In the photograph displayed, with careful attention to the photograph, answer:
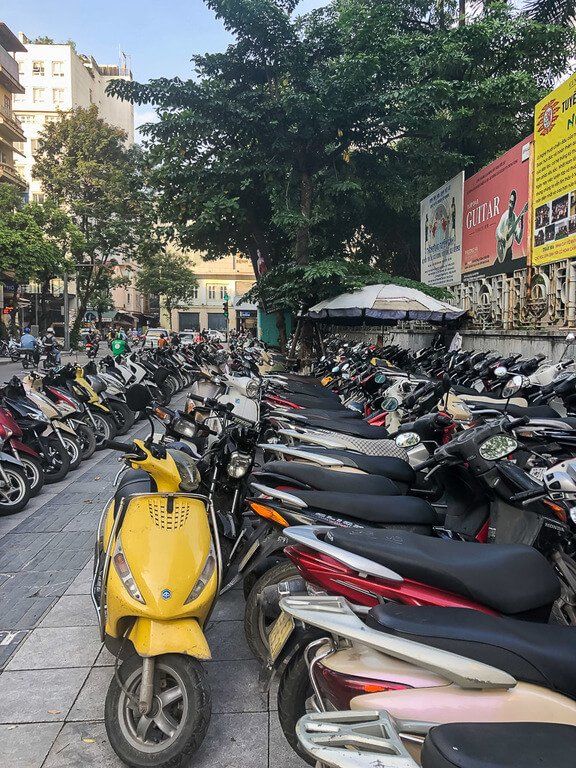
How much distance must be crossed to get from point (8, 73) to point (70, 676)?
41.3 m

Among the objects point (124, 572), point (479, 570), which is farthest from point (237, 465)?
point (479, 570)

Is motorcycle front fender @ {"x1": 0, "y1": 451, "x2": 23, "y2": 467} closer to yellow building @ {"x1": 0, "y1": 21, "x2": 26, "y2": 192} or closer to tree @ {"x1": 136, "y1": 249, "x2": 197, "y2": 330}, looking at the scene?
yellow building @ {"x1": 0, "y1": 21, "x2": 26, "y2": 192}

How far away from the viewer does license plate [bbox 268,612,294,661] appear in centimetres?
220

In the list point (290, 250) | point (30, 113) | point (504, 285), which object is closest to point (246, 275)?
point (30, 113)

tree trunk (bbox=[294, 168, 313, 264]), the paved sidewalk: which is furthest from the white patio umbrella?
the paved sidewalk

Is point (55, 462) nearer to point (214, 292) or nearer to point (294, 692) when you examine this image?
point (294, 692)

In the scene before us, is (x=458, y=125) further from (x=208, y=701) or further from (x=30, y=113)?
(x=30, y=113)

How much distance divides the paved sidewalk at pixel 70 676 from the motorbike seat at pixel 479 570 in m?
1.01

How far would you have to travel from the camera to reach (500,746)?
4.34 feet

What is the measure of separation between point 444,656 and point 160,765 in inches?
51.2

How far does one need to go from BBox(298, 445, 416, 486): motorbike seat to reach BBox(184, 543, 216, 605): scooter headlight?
1.25 m

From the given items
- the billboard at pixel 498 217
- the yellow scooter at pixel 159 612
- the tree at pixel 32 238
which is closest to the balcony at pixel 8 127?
the tree at pixel 32 238

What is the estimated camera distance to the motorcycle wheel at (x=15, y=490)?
18.7ft

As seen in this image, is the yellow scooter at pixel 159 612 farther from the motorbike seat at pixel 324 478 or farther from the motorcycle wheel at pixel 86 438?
the motorcycle wheel at pixel 86 438
